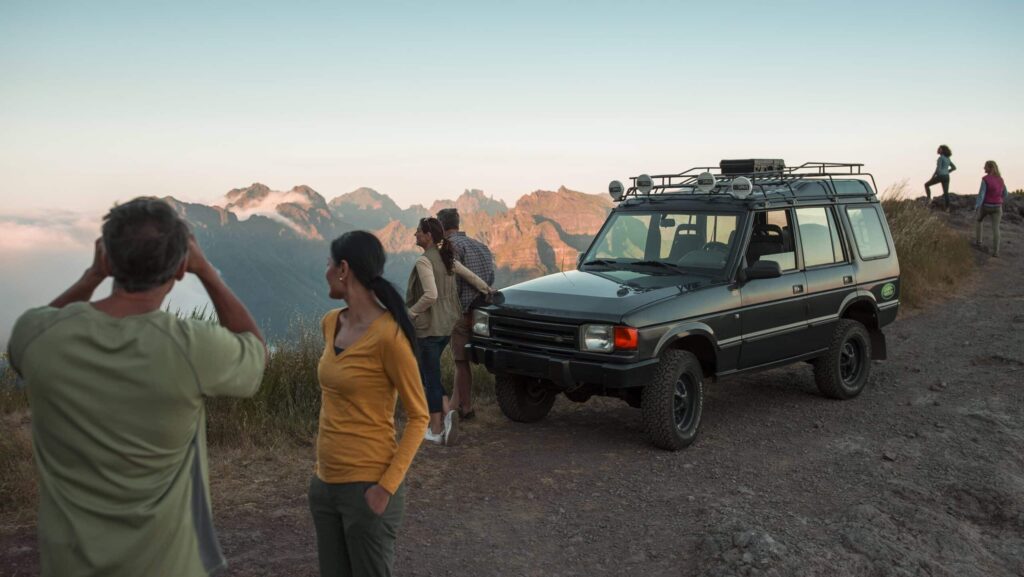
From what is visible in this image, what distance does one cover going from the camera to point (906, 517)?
587cm

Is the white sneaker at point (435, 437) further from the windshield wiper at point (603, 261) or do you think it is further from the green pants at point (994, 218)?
the green pants at point (994, 218)

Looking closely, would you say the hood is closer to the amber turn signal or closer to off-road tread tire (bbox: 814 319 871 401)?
the amber turn signal

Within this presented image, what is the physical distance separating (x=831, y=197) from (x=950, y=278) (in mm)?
9663

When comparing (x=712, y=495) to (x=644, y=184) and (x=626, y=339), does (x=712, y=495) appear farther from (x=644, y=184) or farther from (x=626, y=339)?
(x=644, y=184)

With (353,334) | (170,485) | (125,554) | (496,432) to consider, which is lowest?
(496,432)

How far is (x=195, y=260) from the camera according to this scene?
2498 mm

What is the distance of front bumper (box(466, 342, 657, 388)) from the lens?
22.2ft

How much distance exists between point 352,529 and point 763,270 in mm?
5097

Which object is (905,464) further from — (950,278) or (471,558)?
(950,278)

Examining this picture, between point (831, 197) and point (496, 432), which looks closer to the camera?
point (496, 432)

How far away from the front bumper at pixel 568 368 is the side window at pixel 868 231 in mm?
3567

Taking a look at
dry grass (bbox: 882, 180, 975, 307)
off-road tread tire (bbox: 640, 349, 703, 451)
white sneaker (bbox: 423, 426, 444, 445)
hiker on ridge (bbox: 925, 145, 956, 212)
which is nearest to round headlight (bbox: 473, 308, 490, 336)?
white sneaker (bbox: 423, 426, 444, 445)

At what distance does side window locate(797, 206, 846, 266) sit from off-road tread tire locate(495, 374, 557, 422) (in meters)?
2.88

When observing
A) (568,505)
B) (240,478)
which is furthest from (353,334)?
(240,478)
